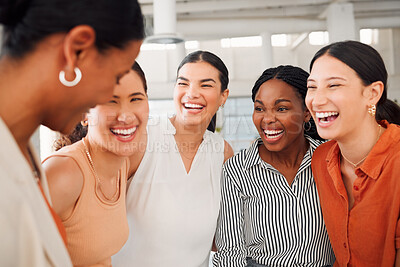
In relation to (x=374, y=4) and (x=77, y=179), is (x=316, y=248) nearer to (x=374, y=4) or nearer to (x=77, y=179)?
(x=77, y=179)

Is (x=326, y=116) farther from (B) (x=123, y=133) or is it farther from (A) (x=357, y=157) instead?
(B) (x=123, y=133)

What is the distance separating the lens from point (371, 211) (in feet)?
5.88

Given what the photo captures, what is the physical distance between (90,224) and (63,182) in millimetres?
252

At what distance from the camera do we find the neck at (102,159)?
1915mm

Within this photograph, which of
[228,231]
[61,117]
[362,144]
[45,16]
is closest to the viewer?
[45,16]

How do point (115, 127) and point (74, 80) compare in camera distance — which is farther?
point (115, 127)

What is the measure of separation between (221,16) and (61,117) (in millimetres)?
7815

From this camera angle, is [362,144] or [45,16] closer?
[45,16]

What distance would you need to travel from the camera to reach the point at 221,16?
8383 mm

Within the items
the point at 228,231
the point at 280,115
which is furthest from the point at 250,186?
the point at 280,115

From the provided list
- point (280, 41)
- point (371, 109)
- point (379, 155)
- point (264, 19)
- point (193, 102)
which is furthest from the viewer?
point (280, 41)

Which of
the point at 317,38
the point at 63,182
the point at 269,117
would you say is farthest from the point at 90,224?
the point at 317,38

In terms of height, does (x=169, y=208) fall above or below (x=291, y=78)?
below

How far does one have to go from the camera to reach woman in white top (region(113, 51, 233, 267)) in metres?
2.19
